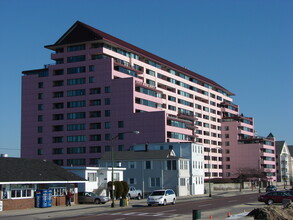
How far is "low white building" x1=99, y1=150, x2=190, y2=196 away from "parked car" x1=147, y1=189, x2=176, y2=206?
26284mm

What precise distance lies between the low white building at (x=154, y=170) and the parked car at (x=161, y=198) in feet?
86.2

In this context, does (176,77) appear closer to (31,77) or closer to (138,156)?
(31,77)

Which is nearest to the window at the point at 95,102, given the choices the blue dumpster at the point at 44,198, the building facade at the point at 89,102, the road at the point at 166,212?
the building facade at the point at 89,102

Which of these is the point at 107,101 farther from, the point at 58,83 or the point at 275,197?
the point at 275,197

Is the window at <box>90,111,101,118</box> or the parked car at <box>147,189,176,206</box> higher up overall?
the window at <box>90,111,101,118</box>

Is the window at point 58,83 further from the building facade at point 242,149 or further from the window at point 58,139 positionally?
the building facade at point 242,149

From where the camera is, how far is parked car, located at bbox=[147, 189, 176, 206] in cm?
5297

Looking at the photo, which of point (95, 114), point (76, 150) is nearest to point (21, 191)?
point (76, 150)

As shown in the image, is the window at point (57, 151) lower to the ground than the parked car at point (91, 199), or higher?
higher

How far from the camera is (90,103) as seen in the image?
116 metres

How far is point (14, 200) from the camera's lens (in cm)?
4934

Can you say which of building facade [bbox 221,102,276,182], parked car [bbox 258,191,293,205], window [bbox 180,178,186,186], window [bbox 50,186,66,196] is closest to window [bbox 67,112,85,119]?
window [bbox 180,178,186,186]

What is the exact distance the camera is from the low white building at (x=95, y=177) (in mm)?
67438

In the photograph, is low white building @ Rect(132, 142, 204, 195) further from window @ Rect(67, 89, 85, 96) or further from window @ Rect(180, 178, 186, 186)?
window @ Rect(67, 89, 85, 96)
